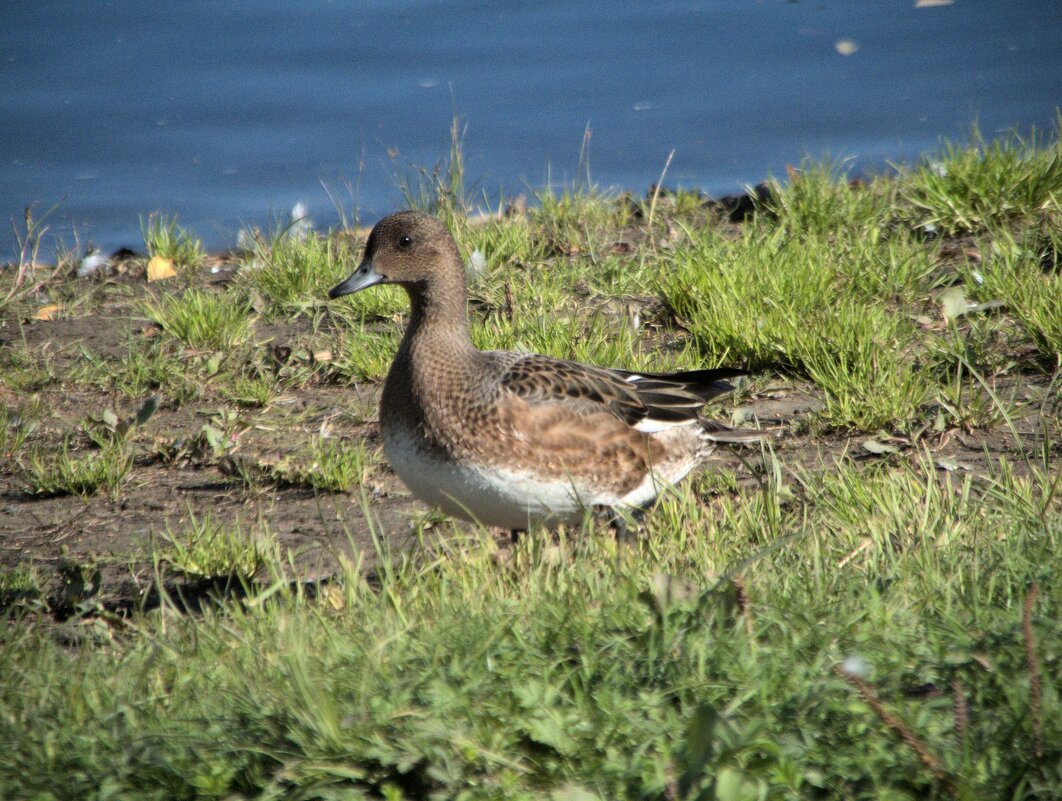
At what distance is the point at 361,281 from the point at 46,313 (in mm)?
2357

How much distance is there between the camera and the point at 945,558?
3027 millimetres

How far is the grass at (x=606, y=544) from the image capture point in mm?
2334

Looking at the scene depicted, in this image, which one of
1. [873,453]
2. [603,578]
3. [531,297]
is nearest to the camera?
[603,578]

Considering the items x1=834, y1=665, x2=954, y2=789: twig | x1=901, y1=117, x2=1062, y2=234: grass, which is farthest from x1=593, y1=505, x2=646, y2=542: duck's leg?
x1=901, y1=117, x2=1062, y2=234: grass

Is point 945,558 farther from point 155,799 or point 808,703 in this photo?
point 155,799

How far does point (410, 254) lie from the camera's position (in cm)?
426

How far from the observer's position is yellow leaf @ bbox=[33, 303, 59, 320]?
5.93 m

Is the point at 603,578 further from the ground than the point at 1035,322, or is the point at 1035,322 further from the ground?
the point at 1035,322

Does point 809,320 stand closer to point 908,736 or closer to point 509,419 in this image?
point 509,419

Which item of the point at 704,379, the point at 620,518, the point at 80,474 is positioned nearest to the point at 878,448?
the point at 704,379

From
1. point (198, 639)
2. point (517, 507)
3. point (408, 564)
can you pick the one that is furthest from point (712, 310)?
point (198, 639)

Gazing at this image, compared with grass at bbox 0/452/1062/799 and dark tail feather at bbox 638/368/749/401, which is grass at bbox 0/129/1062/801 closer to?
grass at bbox 0/452/1062/799

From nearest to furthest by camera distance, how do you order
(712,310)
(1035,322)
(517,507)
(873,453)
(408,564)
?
(408,564) < (517,507) < (873,453) < (1035,322) < (712,310)

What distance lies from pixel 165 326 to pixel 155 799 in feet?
11.6
